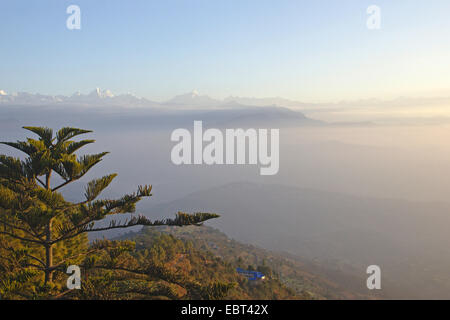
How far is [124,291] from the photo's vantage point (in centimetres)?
657

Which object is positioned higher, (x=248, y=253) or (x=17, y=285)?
(x=17, y=285)

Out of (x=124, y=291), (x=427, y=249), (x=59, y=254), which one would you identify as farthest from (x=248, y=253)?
(x=427, y=249)
